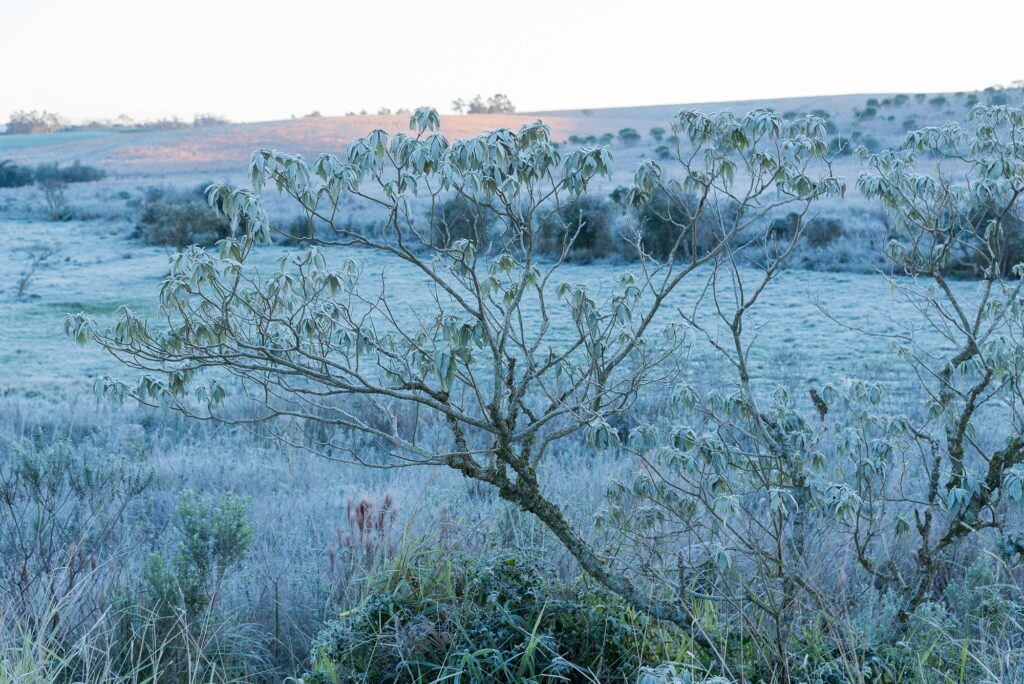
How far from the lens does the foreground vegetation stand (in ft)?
9.09

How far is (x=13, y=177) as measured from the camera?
1421 inches

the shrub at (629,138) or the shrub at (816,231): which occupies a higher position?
the shrub at (629,138)

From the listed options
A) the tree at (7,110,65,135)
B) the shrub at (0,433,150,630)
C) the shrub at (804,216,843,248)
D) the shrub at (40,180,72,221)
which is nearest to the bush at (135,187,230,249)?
the shrub at (40,180,72,221)

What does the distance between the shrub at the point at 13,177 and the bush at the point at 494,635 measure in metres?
38.4

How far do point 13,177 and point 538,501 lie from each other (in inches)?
1571

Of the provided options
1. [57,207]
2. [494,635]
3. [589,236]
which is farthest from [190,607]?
[57,207]

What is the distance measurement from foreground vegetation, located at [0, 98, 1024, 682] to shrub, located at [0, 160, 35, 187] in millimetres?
36824

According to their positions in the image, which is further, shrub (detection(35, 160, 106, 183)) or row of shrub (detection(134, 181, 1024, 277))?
shrub (detection(35, 160, 106, 183))

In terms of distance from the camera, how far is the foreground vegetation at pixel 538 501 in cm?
277

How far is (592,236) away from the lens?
16.6 metres

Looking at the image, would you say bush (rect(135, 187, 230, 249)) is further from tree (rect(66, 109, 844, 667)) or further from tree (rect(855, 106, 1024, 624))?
tree (rect(855, 106, 1024, 624))

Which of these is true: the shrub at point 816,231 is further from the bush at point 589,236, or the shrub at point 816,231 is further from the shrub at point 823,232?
the bush at point 589,236

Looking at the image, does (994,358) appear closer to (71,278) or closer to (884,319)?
(884,319)

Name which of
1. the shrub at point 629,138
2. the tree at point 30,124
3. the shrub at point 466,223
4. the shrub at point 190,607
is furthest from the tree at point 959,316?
the tree at point 30,124
